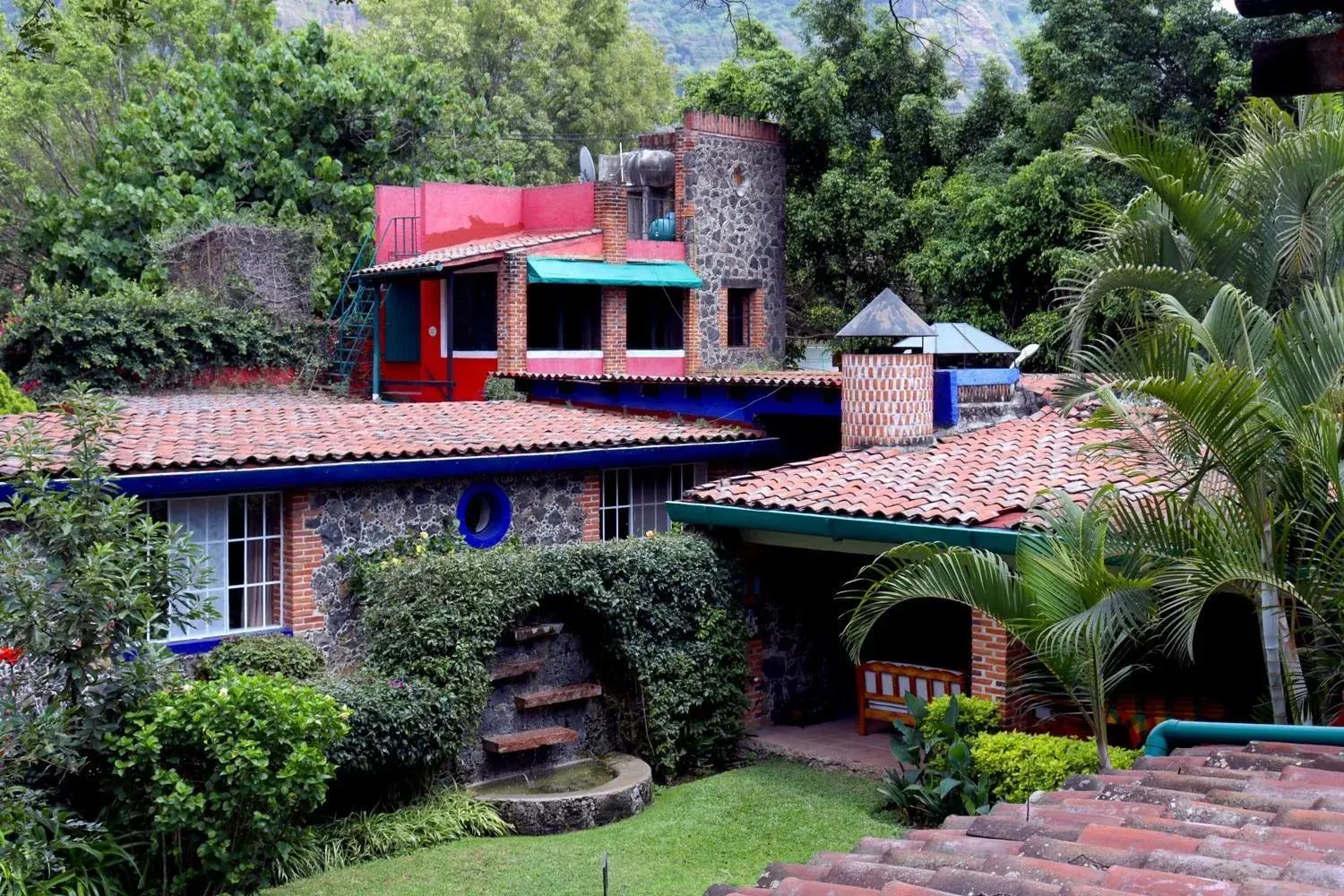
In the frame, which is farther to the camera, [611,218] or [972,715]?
[611,218]

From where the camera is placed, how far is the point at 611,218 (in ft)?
77.5

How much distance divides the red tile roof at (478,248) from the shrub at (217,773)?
1314 cm

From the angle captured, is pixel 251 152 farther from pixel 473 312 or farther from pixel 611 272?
pixel 611 272

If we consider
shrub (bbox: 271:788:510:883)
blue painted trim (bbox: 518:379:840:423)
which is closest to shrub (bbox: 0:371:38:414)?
blue painted trim (bbox: 518:379:840:423)

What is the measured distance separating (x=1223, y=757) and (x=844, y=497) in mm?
7940

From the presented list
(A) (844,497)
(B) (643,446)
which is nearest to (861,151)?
(B) (643,446)

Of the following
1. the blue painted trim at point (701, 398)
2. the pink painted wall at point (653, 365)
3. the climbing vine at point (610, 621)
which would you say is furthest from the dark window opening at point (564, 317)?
the climbing vine at point (610, 621)

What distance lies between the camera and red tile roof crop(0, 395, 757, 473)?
1182 centimetres

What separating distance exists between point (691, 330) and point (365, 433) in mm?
12444

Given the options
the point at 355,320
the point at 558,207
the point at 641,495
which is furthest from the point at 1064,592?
the point at 355,320

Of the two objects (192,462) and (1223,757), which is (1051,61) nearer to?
(192,462)

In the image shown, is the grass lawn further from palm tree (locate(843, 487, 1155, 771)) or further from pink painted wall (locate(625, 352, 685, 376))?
pink painted wall (locate(625, 352, 685, 376))

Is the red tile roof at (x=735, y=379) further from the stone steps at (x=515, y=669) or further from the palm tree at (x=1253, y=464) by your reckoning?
the palm tree at (x=1253, y=464)

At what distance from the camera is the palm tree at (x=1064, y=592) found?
755cm
